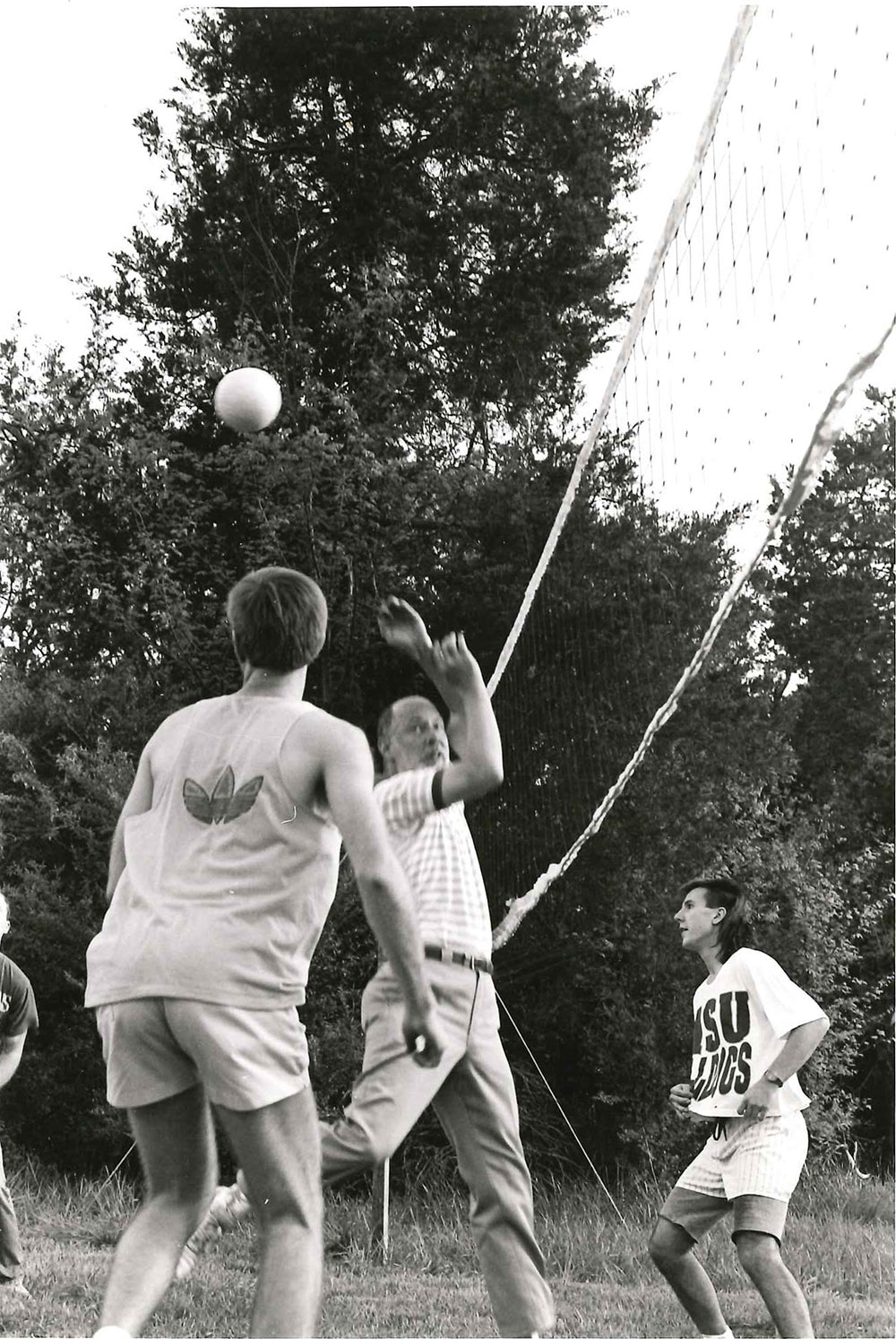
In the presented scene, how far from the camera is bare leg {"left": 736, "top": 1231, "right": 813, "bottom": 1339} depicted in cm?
348

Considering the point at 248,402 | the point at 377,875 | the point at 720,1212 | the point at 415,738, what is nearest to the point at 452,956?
the point at 415,738

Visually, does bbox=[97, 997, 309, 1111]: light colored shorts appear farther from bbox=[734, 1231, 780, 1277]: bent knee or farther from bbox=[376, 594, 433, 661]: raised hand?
bbox=[734, 1231, 780, 1277]: bent knee

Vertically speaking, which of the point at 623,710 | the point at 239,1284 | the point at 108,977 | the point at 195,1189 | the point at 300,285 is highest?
the point at 300,285

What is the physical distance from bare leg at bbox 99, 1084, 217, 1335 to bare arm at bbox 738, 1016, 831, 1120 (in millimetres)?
1746

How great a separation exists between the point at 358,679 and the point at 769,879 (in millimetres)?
2863

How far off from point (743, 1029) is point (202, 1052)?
2013 millimetres

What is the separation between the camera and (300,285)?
10.4m

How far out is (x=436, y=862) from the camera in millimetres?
3398

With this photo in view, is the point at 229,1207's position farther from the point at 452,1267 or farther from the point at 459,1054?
the point at 452,1267

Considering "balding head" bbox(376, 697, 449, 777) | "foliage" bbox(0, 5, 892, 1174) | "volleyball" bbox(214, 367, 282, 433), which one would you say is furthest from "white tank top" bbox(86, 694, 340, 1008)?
"foliage" bbox(0, 5, 892, 1174)

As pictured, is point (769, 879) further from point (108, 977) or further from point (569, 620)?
point (108, 977)

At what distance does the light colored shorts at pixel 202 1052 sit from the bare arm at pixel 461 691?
77 cm

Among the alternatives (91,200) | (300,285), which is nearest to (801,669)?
(300,285)

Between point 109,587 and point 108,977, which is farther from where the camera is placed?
point 109,587
